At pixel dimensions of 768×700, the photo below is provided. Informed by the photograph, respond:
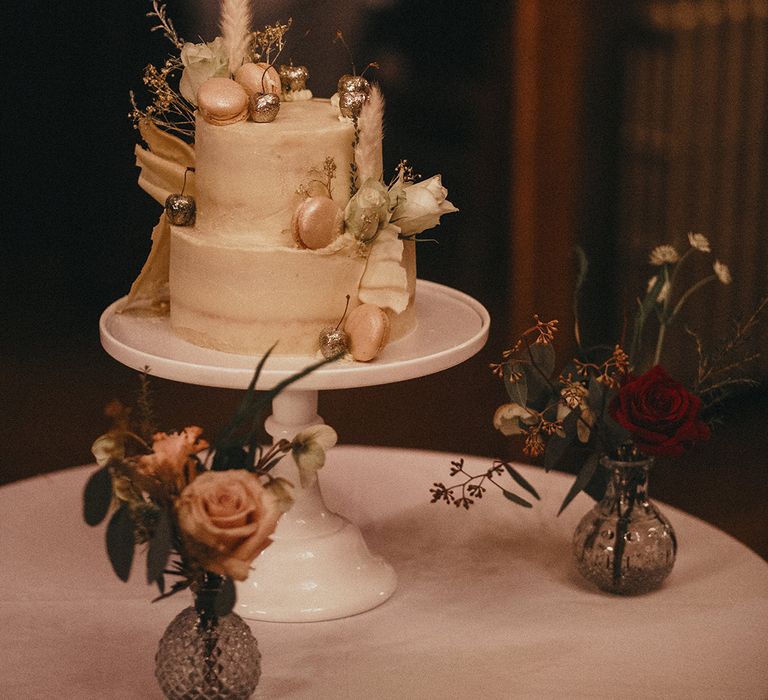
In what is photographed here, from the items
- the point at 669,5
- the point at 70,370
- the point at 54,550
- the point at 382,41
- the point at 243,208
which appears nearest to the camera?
the point at 243,208

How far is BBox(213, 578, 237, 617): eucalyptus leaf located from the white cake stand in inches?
14.8

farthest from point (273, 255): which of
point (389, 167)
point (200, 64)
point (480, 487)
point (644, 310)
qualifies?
point (389, 167)

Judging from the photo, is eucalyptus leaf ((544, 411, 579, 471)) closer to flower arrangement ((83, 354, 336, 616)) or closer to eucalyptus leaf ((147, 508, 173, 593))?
flower arrangement ((83, 354, 336, 616))

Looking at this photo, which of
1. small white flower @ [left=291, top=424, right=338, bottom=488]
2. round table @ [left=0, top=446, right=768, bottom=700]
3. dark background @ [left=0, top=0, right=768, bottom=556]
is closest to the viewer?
small white flower @ [left=291, top=424, right=338, bottom=488]

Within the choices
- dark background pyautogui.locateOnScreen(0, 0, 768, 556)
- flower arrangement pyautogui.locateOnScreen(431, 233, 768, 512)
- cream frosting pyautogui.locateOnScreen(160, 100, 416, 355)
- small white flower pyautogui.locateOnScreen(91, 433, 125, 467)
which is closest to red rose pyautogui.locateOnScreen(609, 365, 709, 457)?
flower arrangement pyautogui.locateOnScreen(431, 233, 768, 512)

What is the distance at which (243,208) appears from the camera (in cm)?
173

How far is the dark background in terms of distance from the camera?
12.1ft

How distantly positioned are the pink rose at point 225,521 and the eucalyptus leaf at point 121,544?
0.19 feet

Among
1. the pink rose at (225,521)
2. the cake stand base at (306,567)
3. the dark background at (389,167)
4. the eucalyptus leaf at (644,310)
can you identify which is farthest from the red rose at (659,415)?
the dark background at (389,167)

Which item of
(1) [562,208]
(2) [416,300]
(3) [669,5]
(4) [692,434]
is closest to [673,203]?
(1) [562,208]

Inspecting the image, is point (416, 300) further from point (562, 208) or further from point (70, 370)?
point (70, 370)

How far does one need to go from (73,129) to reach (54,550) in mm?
2243

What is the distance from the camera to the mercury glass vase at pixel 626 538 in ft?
5.89

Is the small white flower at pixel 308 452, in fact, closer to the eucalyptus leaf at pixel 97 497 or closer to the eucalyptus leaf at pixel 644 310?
the eucalyptus leaf at pixel 97 497
